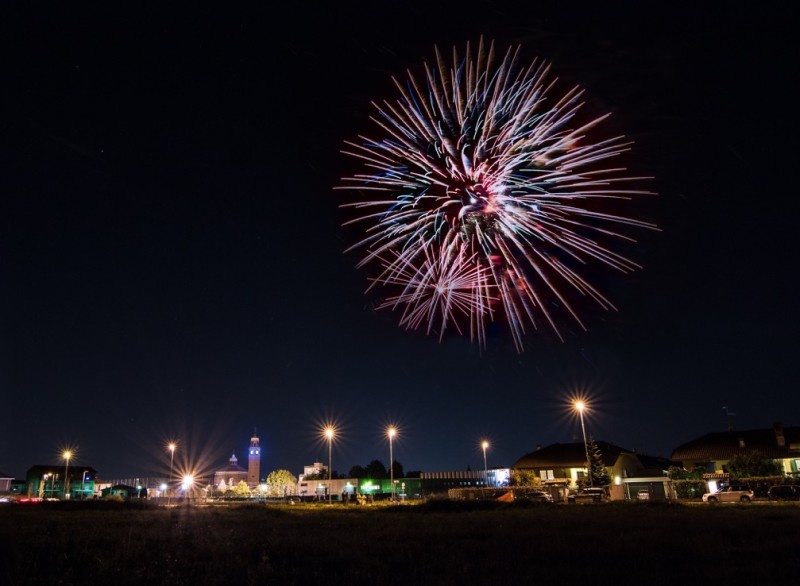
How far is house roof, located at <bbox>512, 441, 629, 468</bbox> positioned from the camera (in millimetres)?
84500

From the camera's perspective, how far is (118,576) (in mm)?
13406

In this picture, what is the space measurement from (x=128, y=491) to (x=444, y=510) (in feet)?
370

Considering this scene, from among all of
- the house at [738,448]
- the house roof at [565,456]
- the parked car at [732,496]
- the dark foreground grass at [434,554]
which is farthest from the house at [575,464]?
the dark foreground grass at [434,554]

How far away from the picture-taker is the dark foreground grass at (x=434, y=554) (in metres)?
12.0

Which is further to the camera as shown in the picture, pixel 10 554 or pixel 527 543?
pixel 527 543

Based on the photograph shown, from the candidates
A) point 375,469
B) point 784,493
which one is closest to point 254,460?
point 375,469

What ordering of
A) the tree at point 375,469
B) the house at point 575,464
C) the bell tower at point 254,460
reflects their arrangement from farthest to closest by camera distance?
1. the bell tower at point 254,460
2. the tree at point 375,469
3. the house at point 575,464

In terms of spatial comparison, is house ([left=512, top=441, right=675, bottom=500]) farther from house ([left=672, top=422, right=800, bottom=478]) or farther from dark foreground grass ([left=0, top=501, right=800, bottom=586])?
dark foreground grass ([left=0, top=501, right=800, bottom=586])

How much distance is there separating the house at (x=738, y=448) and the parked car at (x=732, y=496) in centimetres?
2659

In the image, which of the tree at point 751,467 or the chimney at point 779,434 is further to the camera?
the chimney at point 779,434

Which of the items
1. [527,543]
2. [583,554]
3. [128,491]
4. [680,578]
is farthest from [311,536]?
[128,491]

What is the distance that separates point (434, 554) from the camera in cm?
1550

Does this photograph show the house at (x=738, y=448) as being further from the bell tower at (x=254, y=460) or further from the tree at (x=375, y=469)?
the bell tower at (x=254, y=460)

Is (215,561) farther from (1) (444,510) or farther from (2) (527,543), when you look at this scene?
(1) (444,510)
